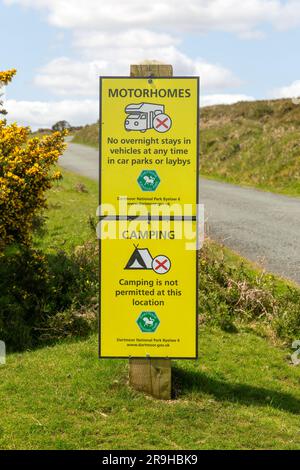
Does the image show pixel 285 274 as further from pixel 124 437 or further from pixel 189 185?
pixel 124 437

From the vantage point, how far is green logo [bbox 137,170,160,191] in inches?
231

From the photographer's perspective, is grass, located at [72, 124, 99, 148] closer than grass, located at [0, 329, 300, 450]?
No

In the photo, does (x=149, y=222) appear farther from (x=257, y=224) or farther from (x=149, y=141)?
(x=257, y=224)

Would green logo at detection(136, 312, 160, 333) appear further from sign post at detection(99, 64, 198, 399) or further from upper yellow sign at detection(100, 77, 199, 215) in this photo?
upper yellow sign at detection(100, 77, 199, 215)

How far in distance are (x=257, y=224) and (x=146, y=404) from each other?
10124mm

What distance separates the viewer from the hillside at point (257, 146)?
82.7ft

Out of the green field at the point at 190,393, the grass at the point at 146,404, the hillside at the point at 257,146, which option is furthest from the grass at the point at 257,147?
the grass at the point at 146,404

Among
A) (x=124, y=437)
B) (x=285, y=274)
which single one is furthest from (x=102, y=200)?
(x=285, y=274)

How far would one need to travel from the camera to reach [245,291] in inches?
352

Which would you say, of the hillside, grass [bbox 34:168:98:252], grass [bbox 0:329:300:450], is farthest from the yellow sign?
the hillside

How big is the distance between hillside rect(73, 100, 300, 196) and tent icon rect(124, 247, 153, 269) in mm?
17285

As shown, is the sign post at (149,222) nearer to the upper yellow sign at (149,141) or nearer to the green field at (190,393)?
the upper yellow sign at (149,141)

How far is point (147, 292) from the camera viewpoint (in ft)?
19.7

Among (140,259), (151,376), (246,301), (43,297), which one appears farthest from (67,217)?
(151,376)
